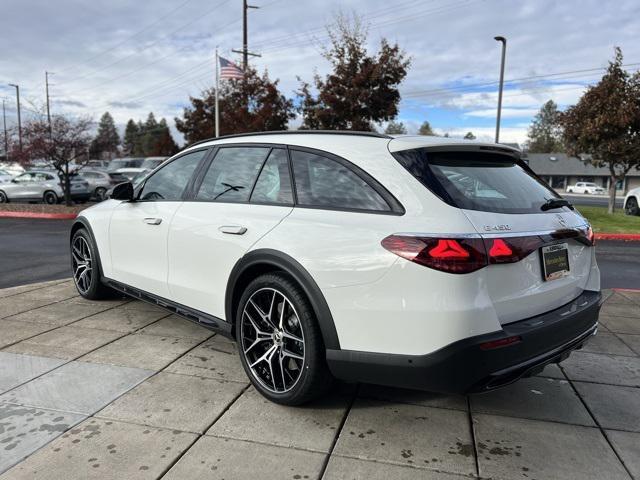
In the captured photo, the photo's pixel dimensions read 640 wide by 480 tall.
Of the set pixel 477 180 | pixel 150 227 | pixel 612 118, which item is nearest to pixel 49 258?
pixel 150 227

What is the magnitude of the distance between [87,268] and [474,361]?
168 inches

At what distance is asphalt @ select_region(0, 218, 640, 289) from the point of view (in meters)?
7.15

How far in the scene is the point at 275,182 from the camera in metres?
3.38

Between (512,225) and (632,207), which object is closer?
(512,225)

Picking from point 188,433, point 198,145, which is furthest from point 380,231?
point 198,145

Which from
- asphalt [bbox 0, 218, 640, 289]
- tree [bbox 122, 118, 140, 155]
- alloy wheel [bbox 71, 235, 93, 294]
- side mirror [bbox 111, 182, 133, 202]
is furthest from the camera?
tree [bbox 122, 118, 140, 155]

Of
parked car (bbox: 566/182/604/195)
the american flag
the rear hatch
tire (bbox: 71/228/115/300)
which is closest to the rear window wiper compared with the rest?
the rear hatch

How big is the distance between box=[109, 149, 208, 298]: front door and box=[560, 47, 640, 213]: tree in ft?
54.4

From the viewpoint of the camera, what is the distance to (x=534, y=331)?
2.65 m

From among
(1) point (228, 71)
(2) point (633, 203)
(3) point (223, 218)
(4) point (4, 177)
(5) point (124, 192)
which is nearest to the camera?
(3) point (223, 218)

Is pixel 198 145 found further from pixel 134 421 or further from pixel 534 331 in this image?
pixel 534 331

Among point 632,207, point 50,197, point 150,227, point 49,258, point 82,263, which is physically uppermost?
point 150,227

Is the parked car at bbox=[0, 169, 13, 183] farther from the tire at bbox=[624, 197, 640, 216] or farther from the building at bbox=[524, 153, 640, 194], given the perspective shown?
the building at bbox=[524, 153, 640, 194]

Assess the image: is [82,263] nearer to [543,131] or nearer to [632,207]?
[632,207]
